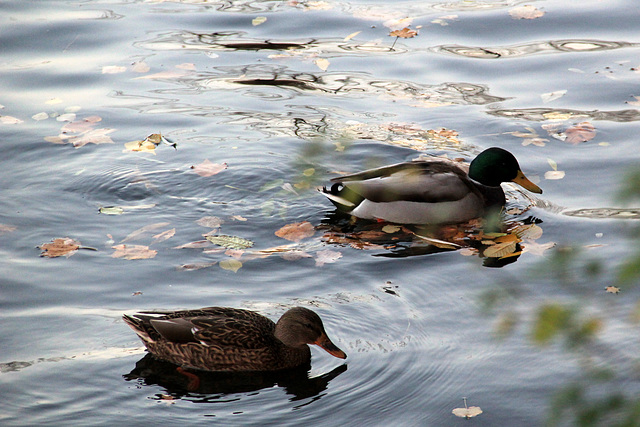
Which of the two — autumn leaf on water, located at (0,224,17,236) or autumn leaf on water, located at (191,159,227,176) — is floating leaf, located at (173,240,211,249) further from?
autumn leaf on water, located at (0,224,17,236)

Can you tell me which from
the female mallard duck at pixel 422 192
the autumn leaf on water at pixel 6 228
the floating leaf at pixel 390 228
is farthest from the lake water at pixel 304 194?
the female mallard duck at pixel 422 192

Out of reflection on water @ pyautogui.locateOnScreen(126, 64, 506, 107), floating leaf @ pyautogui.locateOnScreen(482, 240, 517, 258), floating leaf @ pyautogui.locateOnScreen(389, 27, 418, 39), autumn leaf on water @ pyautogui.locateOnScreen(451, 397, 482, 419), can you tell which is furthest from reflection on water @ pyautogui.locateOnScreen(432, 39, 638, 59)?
autumn leaf on water @ pyautogui.locateOnScreen(451, 397, 482, 419)

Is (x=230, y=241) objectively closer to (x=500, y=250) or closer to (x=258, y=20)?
(x=500, y=250)

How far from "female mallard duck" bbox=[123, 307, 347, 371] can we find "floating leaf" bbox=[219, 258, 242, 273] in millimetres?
1139

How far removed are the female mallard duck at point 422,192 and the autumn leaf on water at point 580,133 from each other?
4.94ft

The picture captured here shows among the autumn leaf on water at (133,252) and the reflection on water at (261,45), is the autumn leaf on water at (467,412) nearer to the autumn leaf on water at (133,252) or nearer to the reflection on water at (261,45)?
the autumn leaf on water at (133,252)

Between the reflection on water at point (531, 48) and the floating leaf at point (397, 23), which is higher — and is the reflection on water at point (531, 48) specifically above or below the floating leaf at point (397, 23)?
below

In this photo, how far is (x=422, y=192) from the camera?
25.4 feet

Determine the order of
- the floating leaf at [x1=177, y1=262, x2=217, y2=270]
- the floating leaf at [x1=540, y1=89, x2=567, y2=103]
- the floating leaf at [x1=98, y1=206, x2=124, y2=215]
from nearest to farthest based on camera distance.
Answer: the floating leaf at [x1=177, y1=262, x2=217, y2=270], the floating leaf at [x1=98, y1=206, x2=124, y2=215], the floating leaf at [x1=540, y1=89, x2=567, y2=103]

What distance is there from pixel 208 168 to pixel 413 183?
220cm

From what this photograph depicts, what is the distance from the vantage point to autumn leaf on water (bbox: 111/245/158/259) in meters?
6.91

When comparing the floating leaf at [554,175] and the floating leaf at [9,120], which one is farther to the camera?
the floating leaf at [9,120]

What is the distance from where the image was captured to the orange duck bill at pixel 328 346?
5.43 m

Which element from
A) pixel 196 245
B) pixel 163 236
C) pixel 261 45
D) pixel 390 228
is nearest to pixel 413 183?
pixel 390 228
